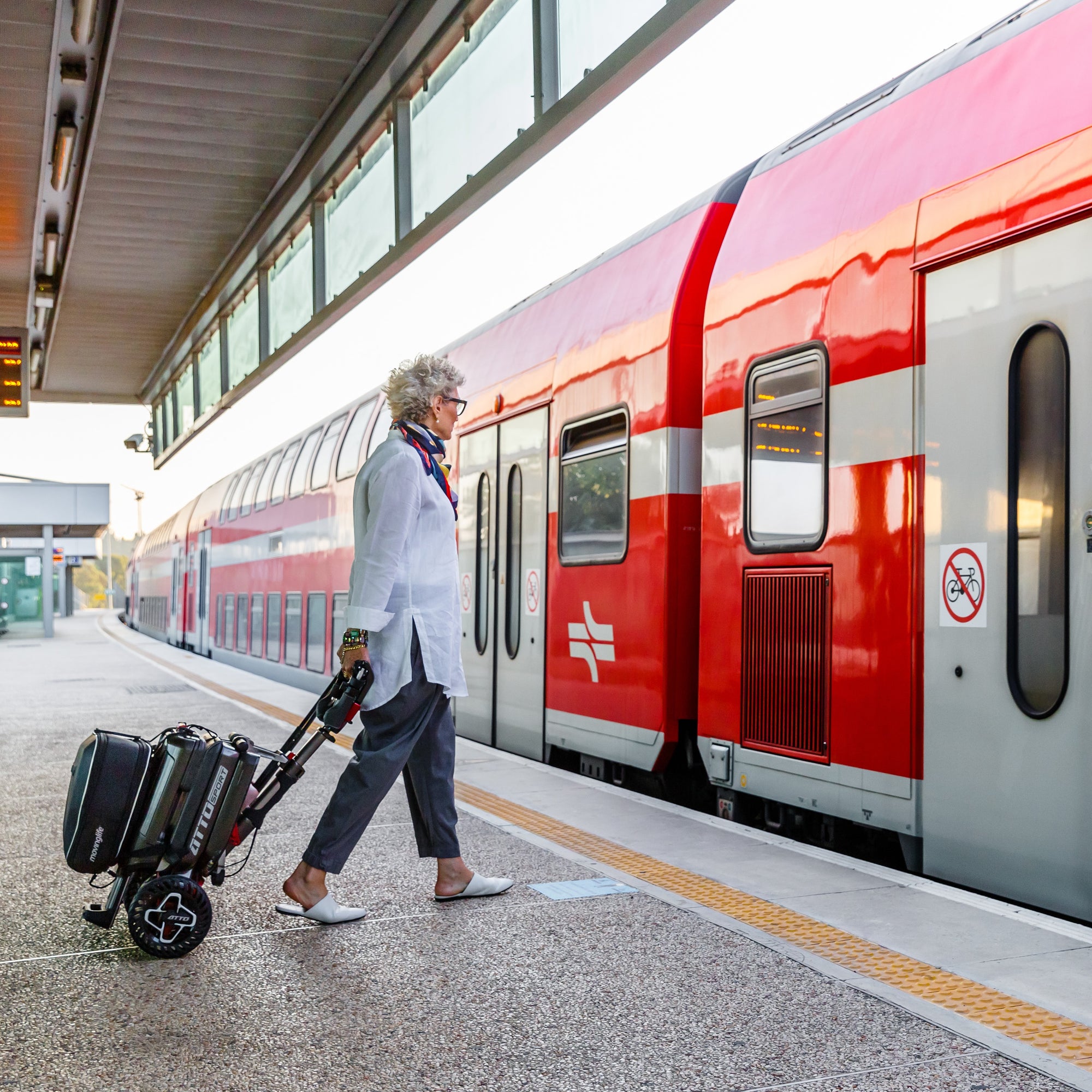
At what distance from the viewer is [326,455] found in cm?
1445

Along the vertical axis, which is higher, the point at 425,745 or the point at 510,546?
the point at 510,546

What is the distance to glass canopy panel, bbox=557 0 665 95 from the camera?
6.00m

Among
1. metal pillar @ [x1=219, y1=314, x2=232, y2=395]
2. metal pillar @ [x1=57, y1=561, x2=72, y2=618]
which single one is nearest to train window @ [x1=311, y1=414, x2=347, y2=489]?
metal pillar @ [x1=219, y1=314, x2=232, y2=395]

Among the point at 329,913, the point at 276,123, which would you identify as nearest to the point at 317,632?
Answer: the point at 276,123

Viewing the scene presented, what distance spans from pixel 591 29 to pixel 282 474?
37.5 feet

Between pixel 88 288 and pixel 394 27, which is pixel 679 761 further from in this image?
pixel 88 288

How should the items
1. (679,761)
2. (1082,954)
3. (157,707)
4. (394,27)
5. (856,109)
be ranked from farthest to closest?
(157,707), (394,27), (679,761), (856,109), (1082,954)

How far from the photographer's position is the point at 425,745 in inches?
169

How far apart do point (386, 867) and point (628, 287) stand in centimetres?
371

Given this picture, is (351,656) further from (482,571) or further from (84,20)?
(84,20)

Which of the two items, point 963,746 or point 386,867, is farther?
point 386,867

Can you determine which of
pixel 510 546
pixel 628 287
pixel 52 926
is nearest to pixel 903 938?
pixel 52 926

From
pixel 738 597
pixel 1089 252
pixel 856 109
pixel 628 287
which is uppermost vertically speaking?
A: pixel 856 109

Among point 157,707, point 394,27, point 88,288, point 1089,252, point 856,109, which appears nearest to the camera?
point 1089,252
